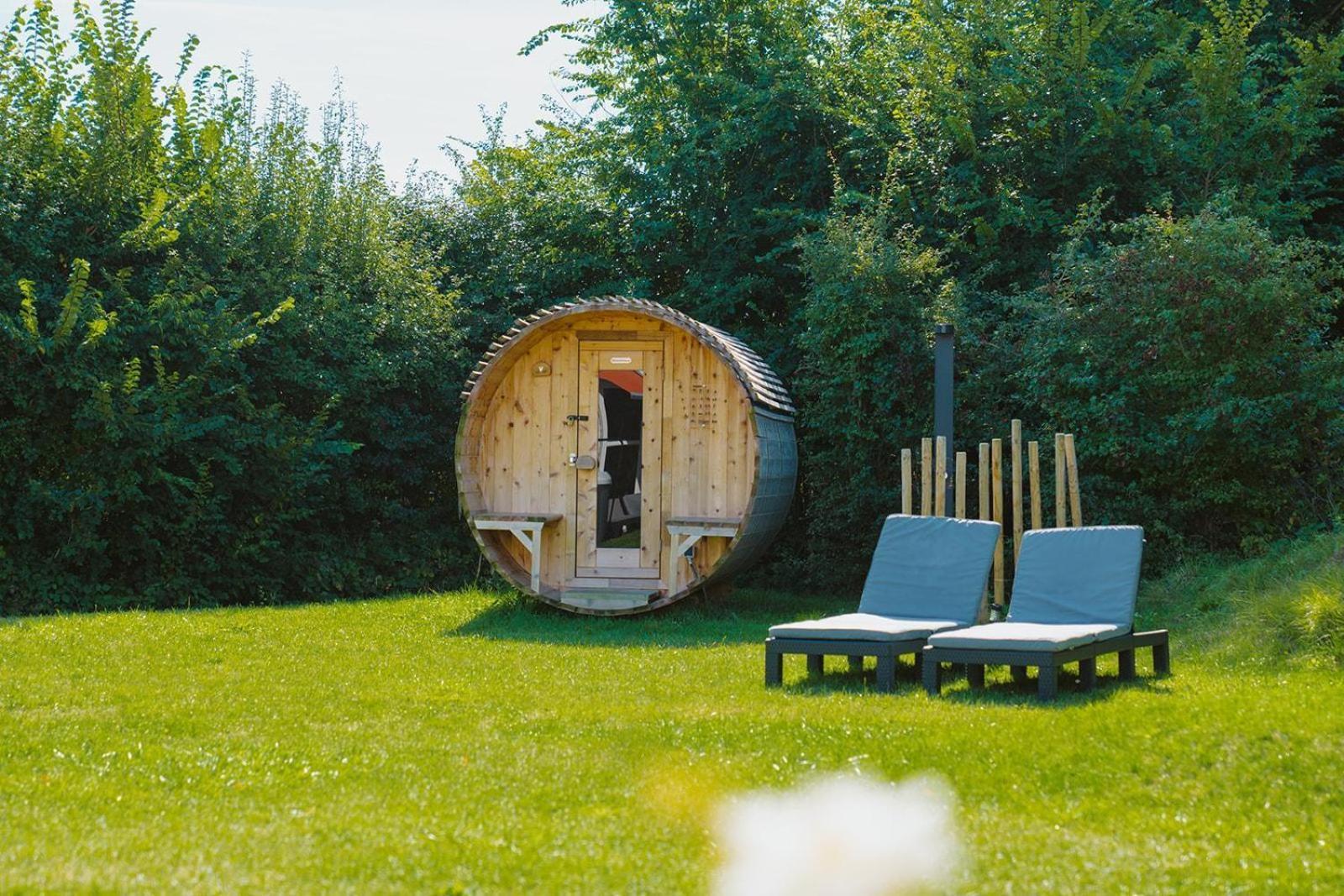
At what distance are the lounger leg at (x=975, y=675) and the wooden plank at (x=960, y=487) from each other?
7.91 ft

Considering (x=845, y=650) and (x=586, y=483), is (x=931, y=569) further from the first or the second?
(x=586, y=483)

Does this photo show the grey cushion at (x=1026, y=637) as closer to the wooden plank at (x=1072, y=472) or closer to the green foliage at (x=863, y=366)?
the wooden plank at (x=1072, y=472)

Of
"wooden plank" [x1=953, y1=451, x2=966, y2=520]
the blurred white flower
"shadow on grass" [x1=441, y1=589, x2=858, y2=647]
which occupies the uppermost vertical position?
"wooden plank" [x1=953, y1=451, x2=966, y2=520]

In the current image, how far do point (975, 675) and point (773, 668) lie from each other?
106 cm

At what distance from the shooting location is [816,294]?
12570 millimetres

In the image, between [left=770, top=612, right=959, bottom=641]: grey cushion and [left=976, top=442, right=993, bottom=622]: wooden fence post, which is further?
[left=976, top=442, right=993, bottom=622]: wooden fence post

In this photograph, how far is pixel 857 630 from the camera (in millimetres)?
7414

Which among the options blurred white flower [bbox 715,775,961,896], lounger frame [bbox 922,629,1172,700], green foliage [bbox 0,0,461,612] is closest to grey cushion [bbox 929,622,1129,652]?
lounger frame [bbox 922,629,1172,700]

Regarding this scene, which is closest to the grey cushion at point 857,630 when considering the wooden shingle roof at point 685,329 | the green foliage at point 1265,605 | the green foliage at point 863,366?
the green foliage at point 1265,605

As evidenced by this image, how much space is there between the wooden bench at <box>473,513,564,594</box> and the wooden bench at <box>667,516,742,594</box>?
1.05 metres

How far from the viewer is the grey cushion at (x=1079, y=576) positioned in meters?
7.68

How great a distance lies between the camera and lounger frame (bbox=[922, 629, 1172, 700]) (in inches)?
269

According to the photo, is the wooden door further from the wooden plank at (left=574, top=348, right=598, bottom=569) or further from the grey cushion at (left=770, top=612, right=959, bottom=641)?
the grey cushion at (left=770, top=612, right=959, bottom=641)

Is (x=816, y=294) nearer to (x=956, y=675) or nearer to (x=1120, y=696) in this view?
(x=956, y=675)
